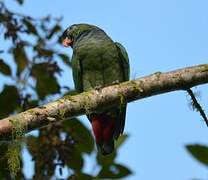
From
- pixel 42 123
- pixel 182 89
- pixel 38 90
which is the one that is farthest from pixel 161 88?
pixel 38 90

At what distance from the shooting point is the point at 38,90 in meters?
3.30

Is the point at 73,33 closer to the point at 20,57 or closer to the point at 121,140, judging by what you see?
the point at 20,57

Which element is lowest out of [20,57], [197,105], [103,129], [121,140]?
[197,105]

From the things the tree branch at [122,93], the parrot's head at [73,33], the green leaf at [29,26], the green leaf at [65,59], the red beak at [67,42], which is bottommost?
the tree branch at [122,93]

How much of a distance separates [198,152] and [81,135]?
86 centimetres

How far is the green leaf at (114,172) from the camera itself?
3.00 m

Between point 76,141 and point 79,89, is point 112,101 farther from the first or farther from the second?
point 79,89

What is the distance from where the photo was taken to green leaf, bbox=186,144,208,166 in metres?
2.57

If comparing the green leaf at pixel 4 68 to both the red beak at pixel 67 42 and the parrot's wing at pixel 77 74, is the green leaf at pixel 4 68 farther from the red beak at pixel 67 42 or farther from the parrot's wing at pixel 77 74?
the red beak at pixel 67 42

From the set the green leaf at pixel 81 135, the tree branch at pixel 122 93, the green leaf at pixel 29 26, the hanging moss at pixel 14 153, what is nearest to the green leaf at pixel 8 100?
the green leaf at pixel 81 135

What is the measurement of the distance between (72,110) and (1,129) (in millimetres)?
337

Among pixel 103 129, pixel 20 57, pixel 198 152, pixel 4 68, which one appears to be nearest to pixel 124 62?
pixel 103 129

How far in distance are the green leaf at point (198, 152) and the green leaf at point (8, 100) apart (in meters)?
1.12

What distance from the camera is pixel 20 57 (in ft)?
11.4
